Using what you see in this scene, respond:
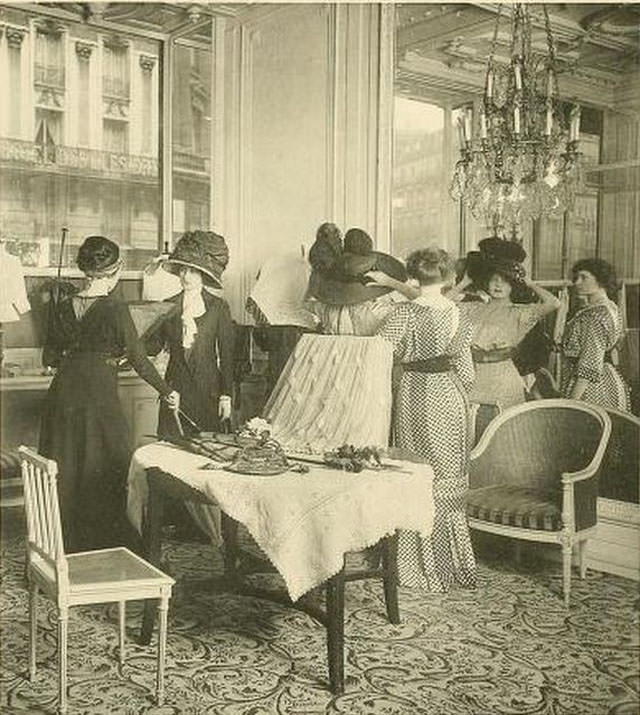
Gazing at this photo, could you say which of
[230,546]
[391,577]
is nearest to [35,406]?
[230,546]

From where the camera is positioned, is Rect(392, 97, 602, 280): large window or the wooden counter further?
the wooden counter

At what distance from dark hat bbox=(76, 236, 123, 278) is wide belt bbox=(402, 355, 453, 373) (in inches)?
47.5

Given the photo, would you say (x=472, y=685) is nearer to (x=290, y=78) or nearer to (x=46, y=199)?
(x=290, y=78)

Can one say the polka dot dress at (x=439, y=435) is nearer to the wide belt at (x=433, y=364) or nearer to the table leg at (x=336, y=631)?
the wide belt at (x=433, y=364)

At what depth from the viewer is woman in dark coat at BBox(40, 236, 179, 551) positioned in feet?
11.5

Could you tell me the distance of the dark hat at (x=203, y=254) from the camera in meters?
3.90

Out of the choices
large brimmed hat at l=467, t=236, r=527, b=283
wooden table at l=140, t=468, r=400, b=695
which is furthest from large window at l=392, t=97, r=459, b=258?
wooden table at l=140, t=468, r=400, b=695

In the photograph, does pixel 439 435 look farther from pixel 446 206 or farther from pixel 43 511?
pixel 43 511

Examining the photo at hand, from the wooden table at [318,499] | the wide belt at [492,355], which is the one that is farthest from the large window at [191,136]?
the wooden table at [318,499]

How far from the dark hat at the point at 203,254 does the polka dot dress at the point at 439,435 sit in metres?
0.84

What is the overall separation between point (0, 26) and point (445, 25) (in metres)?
1.97

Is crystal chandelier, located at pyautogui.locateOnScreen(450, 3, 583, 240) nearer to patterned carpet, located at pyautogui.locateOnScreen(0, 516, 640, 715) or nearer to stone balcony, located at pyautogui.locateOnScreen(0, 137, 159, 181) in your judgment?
patterned carpet, located at pyautogui.locateOnScreen(0, 516, 640, 715)

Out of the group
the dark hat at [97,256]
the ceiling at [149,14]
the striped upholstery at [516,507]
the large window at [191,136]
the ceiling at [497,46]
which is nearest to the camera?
the ceiling at [497,46]

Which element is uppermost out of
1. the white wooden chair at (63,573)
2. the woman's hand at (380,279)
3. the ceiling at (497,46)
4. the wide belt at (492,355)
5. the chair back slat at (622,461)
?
the ceiling at (497,46)
